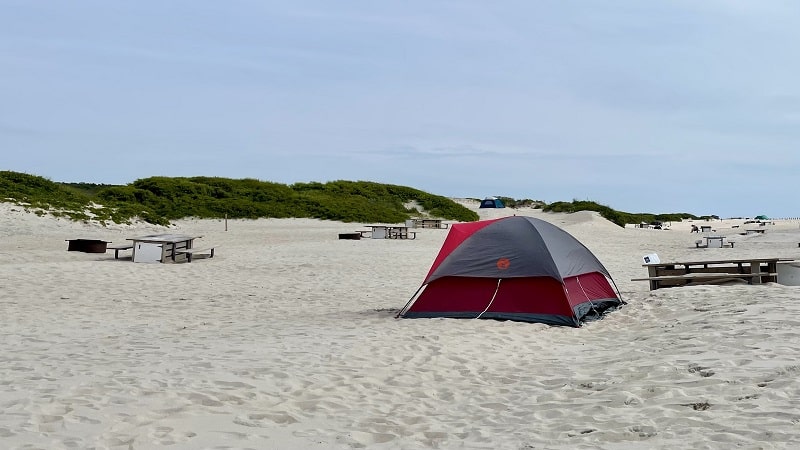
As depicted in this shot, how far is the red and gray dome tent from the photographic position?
10617 mm

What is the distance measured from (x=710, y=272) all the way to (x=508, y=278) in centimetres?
631

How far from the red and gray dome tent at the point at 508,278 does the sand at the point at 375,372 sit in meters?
0.45

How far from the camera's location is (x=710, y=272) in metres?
14.8

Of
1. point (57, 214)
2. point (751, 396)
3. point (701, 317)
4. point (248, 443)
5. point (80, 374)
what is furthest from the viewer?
point (57, 214)

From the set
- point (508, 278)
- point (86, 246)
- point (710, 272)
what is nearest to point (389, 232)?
point (86, 246)

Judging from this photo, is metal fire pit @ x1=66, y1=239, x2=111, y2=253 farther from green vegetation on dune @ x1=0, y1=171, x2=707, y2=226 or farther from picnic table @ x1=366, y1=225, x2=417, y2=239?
picnic table @ x1=366, y1=225, x2=417, y2=239

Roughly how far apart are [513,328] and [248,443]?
18.1ft

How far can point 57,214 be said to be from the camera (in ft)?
104

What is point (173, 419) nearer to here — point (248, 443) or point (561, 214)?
point (248, 443)

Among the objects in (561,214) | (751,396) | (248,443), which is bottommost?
(248,443)

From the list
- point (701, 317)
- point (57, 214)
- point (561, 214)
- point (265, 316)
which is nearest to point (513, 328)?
point (701, 317)

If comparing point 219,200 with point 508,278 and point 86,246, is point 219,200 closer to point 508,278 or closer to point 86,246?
point 86,246

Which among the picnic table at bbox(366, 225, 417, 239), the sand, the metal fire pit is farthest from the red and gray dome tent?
the picnic table at bbox(366, 225, 417, 239)

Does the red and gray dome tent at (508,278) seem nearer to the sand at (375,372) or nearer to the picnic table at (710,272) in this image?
the sand at (375,372)
